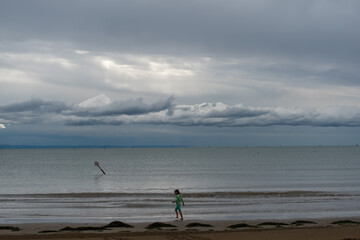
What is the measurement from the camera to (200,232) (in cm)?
1992

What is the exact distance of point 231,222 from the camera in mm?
24344

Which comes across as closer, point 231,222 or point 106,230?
point 106,230

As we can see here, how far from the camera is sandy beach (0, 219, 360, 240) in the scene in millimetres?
18641

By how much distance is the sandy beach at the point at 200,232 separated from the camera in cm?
1864

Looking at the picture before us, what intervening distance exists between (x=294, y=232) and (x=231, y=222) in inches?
215

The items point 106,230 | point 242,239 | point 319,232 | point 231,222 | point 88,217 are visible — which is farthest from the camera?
point 88,217

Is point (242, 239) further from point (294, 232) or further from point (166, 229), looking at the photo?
point (166, 229)

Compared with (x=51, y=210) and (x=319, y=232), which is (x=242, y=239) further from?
(x=51, y=210)

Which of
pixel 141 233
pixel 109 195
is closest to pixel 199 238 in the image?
pixel 141 233

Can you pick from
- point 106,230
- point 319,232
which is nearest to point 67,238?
point 106,230

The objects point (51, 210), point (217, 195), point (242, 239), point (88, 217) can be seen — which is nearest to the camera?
point (242, 239)

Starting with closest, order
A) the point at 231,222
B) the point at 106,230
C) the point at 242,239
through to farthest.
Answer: the point at 242,239 → the point at 106,230 → the point at 231,222

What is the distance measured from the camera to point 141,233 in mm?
19797

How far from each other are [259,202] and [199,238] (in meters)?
Answer: 18.0
